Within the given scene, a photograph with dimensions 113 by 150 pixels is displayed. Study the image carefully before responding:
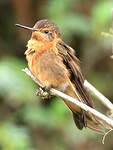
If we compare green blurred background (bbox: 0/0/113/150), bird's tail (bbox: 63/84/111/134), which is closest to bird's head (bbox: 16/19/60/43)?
bird's tail (bbox: 63/84/111/134)

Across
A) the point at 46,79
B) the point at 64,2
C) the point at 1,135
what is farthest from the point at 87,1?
the point at 46,79

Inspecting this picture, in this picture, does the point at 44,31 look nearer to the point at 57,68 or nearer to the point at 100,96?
the point at 57,68

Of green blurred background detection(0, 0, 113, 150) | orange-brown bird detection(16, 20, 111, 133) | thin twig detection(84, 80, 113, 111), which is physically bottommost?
thin twig detection(84, 80, 113, 111)

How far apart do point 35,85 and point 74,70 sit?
2.07m

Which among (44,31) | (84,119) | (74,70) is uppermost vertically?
(44,31)

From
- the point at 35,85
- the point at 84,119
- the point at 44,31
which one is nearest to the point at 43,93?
the point at 84,119

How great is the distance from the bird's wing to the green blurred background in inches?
40.3

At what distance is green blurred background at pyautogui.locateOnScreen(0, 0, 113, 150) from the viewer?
17.3ft

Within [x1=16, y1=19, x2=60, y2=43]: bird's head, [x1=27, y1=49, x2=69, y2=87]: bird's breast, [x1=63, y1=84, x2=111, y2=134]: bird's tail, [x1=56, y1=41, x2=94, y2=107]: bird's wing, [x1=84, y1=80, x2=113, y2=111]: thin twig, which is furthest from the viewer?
[x1=16, y1=19, x2=60, y2=43]: bird's head

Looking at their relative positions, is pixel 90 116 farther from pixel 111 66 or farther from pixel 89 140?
pixel 111 66

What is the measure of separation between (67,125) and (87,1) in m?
2.05

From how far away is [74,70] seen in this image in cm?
389

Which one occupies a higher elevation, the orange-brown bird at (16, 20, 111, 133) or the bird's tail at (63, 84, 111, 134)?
the orange-brown bird at (16, 20, 111, 133)

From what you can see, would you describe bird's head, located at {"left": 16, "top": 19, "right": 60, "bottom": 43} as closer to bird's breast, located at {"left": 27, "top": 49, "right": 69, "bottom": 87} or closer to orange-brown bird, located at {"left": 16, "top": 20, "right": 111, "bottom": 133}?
orange-brown bird, located at {"left": 16, "top": 20, "right": 111, "bottom": 133}
